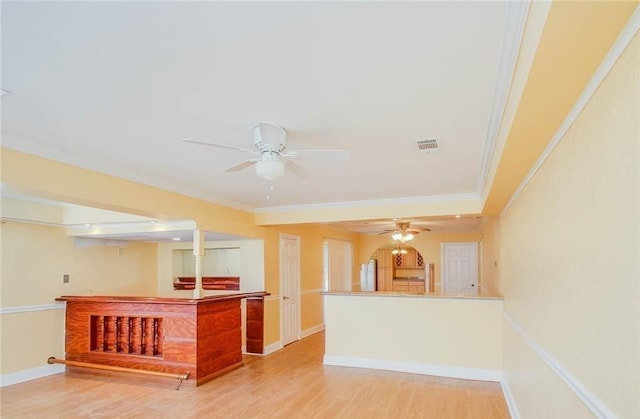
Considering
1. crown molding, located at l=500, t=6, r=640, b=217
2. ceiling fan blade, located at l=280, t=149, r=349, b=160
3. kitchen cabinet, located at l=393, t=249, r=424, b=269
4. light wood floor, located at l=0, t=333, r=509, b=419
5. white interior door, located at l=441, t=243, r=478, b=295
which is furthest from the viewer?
kitchen cabinet, located at l=393, t=249, r=424, b=269

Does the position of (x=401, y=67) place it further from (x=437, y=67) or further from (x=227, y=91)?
(x=227, y=91)

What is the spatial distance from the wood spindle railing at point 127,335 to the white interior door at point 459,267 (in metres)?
7.41

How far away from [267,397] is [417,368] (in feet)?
6.82

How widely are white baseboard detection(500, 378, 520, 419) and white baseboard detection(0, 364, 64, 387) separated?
5549mm

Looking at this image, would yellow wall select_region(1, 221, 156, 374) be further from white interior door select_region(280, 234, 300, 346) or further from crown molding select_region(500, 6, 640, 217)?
crown molding select_region(500, 6, 640, 217)

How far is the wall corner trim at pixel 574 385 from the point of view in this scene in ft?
4.80

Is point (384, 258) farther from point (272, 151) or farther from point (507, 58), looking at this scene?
point (507, 58)

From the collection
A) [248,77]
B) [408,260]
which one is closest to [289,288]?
[248,77]

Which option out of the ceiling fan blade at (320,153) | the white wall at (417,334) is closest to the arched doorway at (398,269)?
the white wall at (417,334)

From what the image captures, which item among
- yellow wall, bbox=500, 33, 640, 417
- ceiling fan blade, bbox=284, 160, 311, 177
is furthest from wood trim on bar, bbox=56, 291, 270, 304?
yellow wall, bbox=500, 33, 640, 417

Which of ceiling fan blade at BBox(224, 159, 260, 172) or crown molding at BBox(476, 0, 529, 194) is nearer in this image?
crown molding at BBox(476, 0, 529, 194)

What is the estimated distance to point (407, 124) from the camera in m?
2.71

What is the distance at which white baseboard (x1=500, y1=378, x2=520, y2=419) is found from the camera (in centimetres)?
363

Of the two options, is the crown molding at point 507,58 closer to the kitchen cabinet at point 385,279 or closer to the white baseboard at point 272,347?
the white baseboard at point 272,347
